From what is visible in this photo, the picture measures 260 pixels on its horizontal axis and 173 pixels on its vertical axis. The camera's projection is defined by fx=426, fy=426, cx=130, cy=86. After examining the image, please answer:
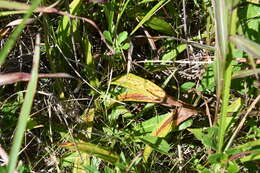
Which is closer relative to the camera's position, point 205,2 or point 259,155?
point 259,155

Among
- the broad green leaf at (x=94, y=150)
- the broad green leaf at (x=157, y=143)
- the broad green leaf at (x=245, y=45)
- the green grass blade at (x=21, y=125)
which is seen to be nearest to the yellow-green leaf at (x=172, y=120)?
the broad green leaf at (x=157, y=143)

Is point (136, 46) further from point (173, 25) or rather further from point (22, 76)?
point (22, 76)

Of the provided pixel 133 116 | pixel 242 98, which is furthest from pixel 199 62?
pixel 133 116

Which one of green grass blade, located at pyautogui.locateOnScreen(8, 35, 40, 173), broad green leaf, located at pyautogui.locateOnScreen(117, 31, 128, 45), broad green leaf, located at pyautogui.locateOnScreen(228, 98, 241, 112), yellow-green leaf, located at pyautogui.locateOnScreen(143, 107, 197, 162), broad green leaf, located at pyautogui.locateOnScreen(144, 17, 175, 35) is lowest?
yellow-green leaf, located at pyautogui.locateOnScreen(143, 107, 197, 162)

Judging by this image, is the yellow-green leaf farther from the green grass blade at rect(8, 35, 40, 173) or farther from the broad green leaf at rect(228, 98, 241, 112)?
the green grass blade at rect(8, 35, 40, 173)

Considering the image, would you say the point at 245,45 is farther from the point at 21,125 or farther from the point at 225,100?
the point at 21,125

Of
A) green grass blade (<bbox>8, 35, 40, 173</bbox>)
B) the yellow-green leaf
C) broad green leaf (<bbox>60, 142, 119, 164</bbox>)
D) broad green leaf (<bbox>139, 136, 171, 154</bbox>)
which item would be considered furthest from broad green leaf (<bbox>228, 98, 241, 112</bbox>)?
green grass blade (<bbox>8, 35, 40, 173</bbox>)
